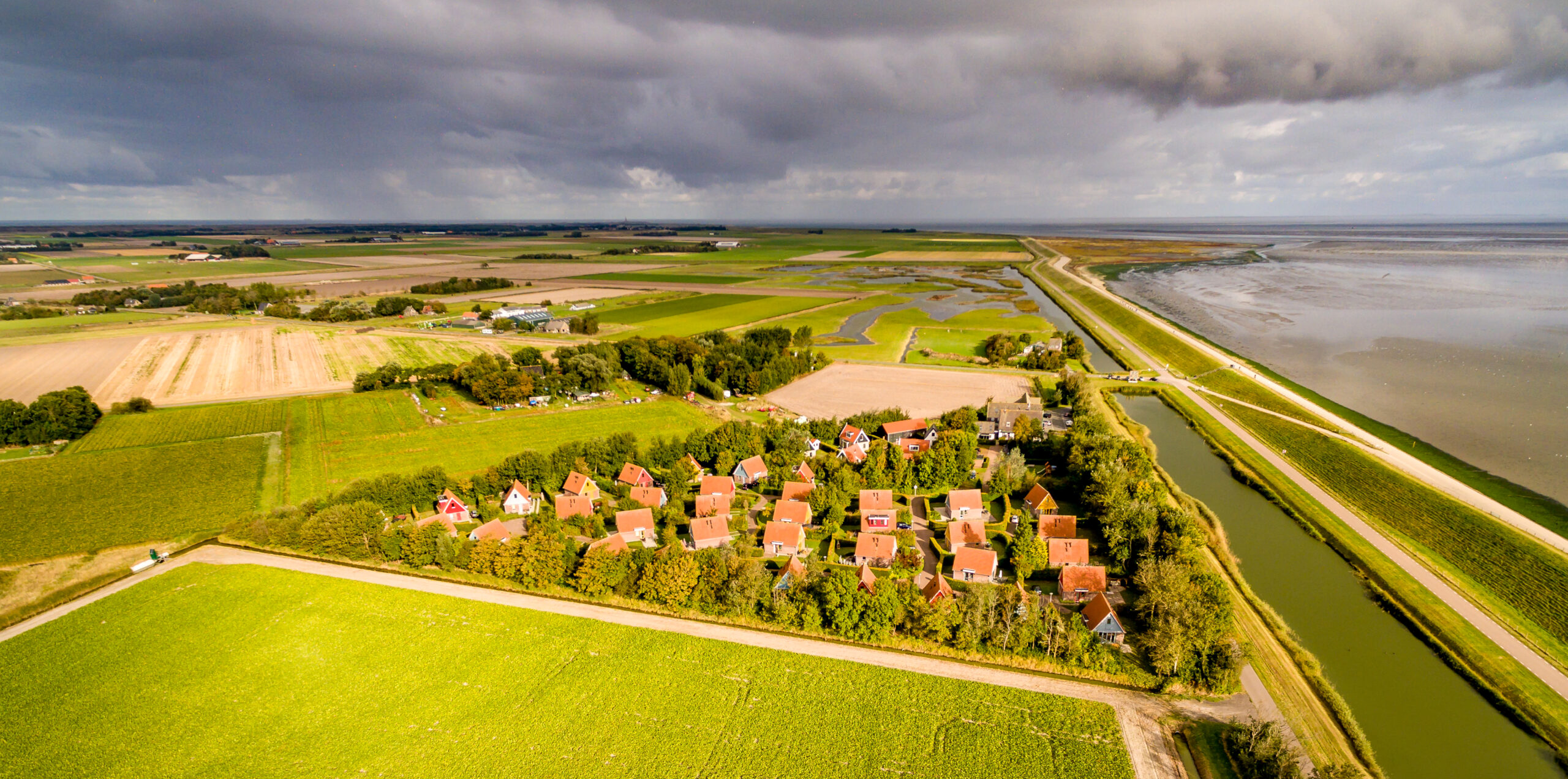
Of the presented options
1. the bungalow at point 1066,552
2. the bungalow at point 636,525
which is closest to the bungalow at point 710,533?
the bungalow at point 636,525

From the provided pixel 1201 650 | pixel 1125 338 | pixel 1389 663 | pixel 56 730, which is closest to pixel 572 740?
pixel 56 730

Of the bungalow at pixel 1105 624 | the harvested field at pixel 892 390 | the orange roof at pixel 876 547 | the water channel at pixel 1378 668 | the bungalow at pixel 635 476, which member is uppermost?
the harvested field at pixel 892 390

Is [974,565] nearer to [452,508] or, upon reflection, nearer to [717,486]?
[717,486]

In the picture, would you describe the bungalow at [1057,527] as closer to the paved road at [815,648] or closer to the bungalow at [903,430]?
the paved road at [815,648]

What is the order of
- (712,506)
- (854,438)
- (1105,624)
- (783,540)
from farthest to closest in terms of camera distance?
(854,438)
(712,506)
(783,540)
(1105,624)

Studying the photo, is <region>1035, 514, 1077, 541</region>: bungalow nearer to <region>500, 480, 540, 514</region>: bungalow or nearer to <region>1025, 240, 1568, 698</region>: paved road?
<region>1025, 240, 1568, 698</region>: paved road

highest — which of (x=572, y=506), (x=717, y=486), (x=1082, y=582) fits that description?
(x=717, y=486)

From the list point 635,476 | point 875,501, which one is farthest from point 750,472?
point 875,501

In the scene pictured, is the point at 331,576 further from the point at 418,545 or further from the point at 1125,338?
the point at 1125,338
